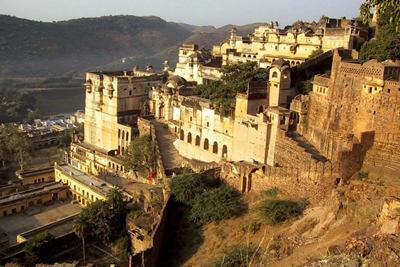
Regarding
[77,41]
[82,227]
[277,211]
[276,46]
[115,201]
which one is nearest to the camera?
[277,211]

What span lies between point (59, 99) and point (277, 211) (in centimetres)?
7212

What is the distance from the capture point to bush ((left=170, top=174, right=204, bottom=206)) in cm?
1827

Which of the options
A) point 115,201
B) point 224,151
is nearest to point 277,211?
point 224,151

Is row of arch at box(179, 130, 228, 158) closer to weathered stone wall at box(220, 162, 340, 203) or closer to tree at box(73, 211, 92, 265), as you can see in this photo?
weathered stone wall at box(220, 162, 340, 203)

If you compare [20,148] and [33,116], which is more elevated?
[20,148]

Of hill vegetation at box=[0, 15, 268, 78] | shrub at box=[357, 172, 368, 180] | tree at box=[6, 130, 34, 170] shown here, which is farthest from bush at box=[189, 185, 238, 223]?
hill vegetation at box=[0, 15, 268, 78]

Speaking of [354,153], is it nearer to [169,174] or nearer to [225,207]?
[225,207]

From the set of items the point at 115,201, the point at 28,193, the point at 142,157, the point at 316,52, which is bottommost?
the point at 28,193

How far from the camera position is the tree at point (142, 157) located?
2659 centimetres

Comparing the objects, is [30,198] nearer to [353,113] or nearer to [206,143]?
[206,143]

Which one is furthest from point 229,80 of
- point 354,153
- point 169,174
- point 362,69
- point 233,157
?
point 354,153

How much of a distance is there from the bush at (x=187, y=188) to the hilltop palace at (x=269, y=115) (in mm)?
1482

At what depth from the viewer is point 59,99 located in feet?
266

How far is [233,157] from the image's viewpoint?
22969 millimetres
